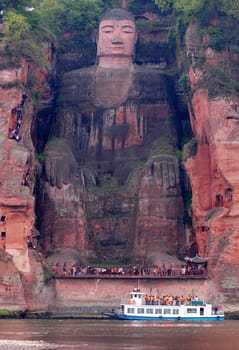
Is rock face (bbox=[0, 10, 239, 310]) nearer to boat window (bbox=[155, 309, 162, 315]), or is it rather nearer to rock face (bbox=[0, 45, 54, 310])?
rock face (bbox=[0, 45, 54, 310])

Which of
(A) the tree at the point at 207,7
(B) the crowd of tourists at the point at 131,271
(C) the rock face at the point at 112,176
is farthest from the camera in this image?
(A) the tree at the point at 207,7

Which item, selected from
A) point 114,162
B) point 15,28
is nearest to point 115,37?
point 15,28

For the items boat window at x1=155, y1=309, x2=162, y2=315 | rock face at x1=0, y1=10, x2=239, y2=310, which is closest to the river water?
boat window at x1=155, y1=309, x2=162, y2=315

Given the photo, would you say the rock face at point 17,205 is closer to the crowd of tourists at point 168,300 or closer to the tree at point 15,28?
the tree at point 15,28

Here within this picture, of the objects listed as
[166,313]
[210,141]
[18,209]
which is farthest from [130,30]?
[166,313]

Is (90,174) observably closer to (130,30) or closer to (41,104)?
(41,104)

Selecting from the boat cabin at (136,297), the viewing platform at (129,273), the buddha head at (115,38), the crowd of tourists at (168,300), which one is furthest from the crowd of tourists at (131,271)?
the buddha head at (115,38)
